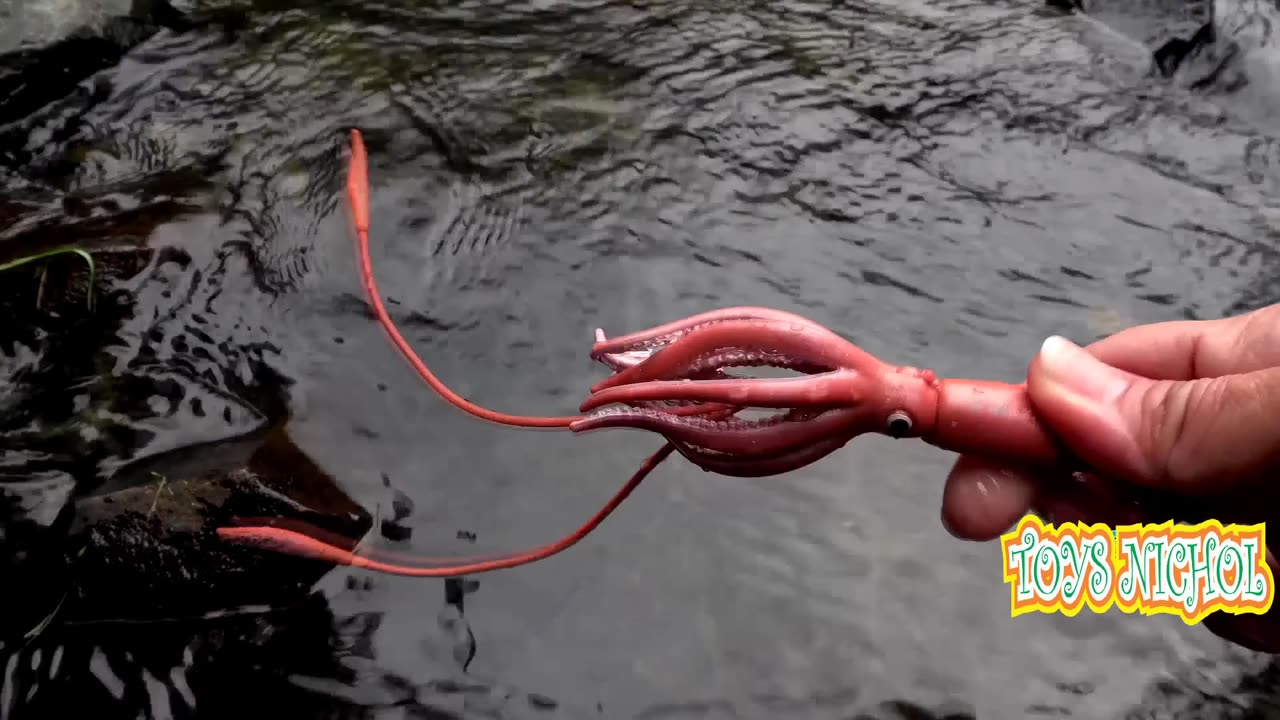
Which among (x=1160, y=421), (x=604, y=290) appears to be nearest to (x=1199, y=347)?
(x=1160, y=421)

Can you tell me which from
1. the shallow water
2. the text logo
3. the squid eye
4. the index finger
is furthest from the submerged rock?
the index finger

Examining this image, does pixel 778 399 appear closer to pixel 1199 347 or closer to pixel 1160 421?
pixel 1160 421

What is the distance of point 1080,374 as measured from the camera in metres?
1.87

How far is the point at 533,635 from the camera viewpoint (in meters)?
2.81

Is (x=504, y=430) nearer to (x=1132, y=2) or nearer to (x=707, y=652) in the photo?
(x=707, y=652)

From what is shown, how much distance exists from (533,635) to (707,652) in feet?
1.73

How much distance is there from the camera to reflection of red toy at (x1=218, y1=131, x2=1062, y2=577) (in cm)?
169

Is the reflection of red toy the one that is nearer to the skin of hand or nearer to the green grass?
the skin of hand

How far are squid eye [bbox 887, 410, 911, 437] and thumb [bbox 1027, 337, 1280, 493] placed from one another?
284 millimetres

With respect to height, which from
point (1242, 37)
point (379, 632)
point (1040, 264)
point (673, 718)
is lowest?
point (673, 718)

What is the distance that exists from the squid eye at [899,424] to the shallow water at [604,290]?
124 centimetres

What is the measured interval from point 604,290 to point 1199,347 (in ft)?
7.27

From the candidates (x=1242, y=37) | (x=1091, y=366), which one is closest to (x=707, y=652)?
(x=1091, y=366)

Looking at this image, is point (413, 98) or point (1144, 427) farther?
point (413, 98)
